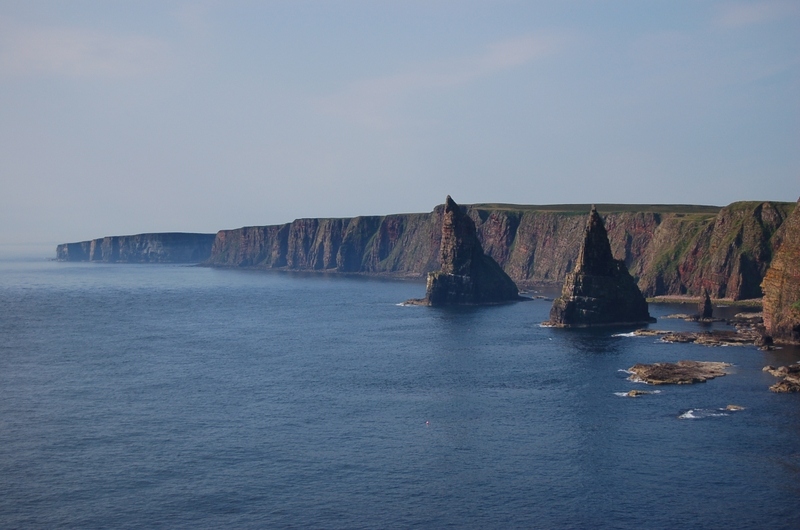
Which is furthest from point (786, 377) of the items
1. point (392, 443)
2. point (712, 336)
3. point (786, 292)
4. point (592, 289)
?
point (592, 289)

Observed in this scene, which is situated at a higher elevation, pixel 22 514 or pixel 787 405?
pixel 787 405

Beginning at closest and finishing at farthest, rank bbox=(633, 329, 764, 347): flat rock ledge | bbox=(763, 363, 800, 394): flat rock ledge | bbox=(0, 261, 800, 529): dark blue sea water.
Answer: bbox=(0, 261, 800, 529): dark blue sea water
bbox=(763, 363, 800, 394): flat rock ledge
bbox=(633, 329, 764, 347): flat rock ledge

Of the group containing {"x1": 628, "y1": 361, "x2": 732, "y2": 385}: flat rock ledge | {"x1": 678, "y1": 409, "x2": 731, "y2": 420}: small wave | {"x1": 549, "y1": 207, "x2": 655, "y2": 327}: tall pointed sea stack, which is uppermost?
{"x1": 549, "y1": 207, "x2": 655, "y2": 327}: tall pointed sea stack

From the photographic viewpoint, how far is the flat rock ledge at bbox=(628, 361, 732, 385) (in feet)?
426

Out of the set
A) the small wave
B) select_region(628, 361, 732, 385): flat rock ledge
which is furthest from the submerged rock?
the small wave

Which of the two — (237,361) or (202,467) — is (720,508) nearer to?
(202,467)

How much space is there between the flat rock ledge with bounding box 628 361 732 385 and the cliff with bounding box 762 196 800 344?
21644mm

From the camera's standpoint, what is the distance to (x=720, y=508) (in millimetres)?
79812

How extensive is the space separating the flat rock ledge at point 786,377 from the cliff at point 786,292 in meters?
23.2

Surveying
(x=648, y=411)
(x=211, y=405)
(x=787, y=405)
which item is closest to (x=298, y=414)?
(x=211, y=405)

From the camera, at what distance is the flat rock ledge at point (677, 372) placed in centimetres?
12977

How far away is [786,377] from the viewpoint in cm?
12538

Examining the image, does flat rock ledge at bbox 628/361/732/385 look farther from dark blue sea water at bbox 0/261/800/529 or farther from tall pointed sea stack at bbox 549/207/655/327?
tall pointed sea stack at bbox 549/207/655/327

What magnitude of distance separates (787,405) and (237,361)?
304ft
